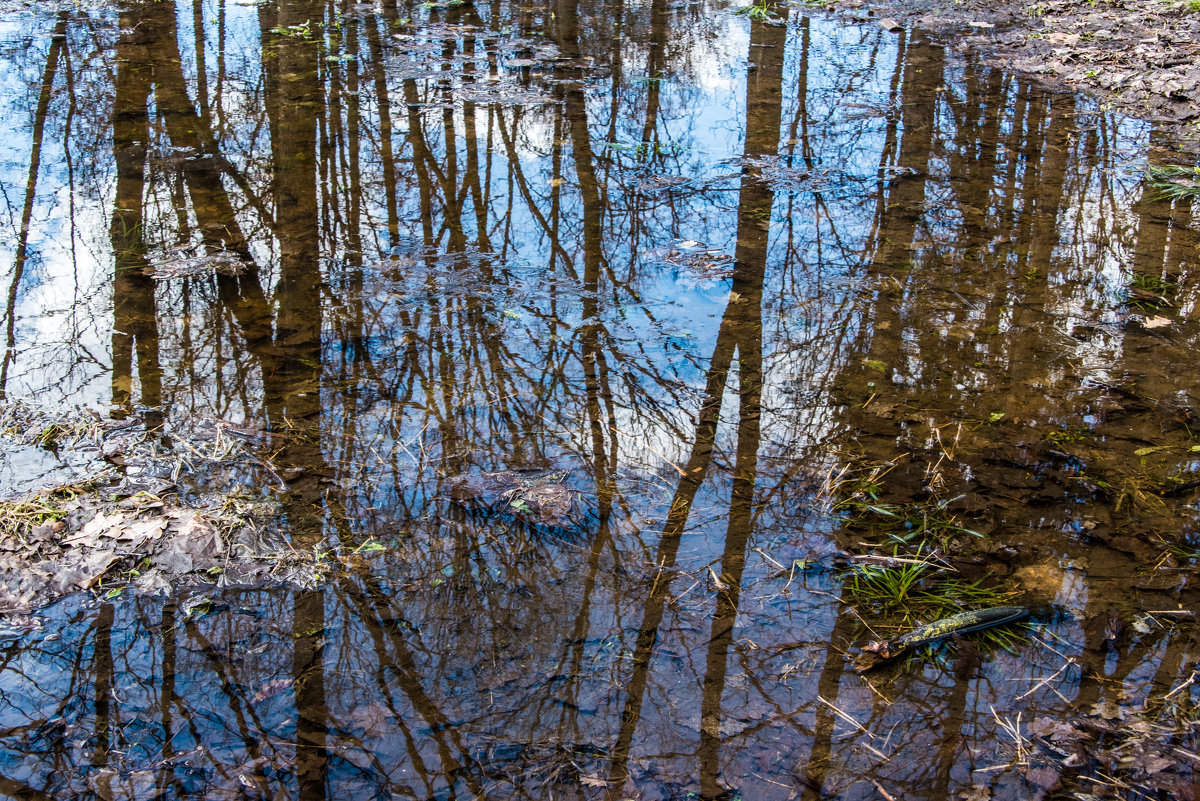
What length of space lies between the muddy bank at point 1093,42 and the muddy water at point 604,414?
2.50ft

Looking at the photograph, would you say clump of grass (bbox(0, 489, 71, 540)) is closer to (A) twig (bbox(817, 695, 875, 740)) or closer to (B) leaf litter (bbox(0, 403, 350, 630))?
(B) leaf litter (bbox(0, 403, 350, 630))

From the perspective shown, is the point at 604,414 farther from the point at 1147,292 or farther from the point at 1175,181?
the point at 1175,181

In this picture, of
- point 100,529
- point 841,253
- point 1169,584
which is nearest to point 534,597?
point 100,529

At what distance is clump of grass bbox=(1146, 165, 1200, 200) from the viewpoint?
19.5 feet

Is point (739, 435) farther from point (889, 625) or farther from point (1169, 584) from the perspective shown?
point (1169, 584)

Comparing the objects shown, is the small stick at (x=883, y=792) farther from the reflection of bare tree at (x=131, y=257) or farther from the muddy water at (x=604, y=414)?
the reflection of bare tree at (x=131, y=257)

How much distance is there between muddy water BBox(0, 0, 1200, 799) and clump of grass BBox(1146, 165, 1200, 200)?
0.16m

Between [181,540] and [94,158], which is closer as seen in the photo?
[181,540]

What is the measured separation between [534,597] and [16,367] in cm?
→ 301

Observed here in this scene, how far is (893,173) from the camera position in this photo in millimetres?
6312

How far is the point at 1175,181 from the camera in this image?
6.11 metres

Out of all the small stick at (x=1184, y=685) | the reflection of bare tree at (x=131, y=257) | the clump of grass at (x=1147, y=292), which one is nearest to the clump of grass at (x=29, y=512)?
the reflection of bare tree at (x=131, y=257)

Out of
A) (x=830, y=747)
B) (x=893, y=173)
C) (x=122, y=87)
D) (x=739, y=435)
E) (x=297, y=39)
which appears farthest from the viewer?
(x=297, y=39)

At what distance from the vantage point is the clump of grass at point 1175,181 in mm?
5938
